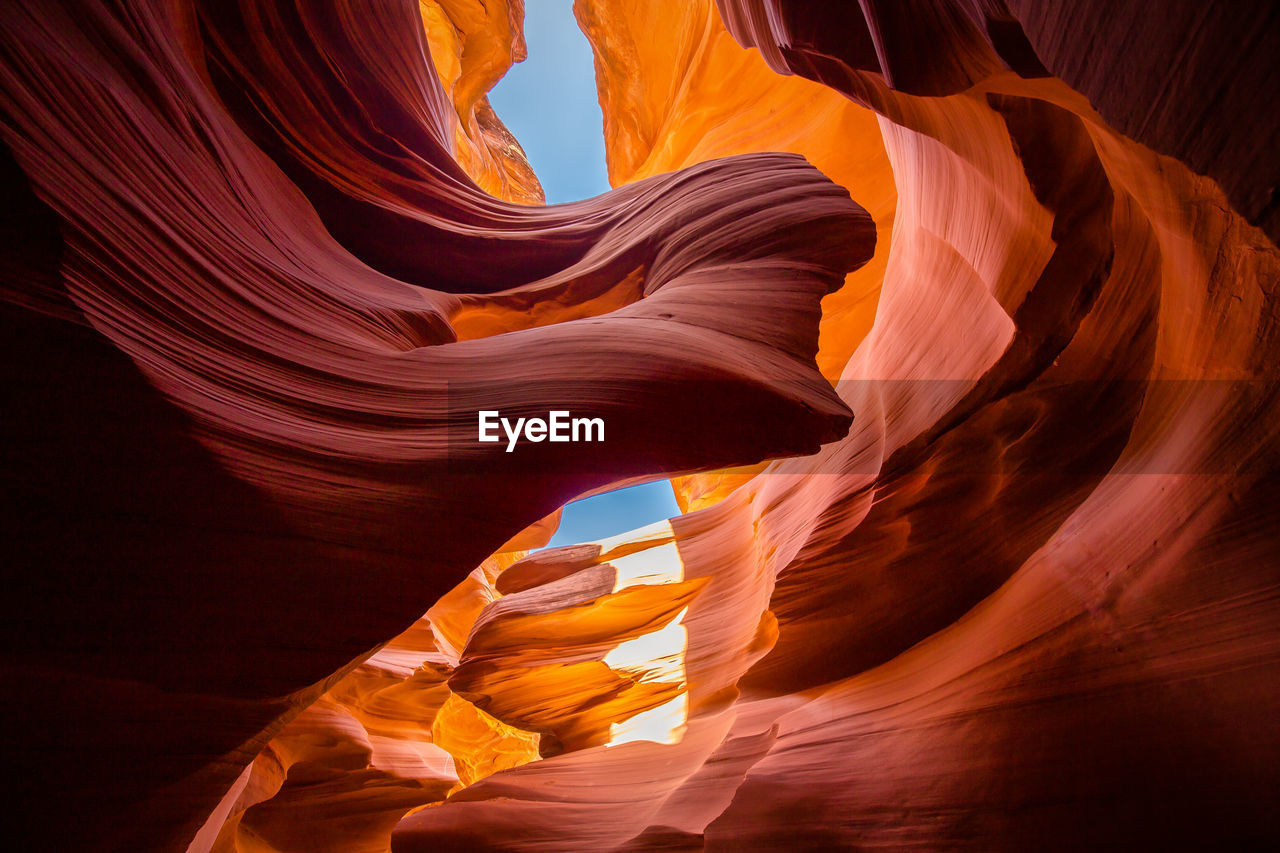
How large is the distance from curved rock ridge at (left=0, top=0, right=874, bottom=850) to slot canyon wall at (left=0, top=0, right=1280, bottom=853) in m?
0.01

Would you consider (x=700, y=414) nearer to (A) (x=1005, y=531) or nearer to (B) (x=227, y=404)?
(B) (x=227, y=404)

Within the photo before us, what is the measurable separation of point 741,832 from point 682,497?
8063 millimetres

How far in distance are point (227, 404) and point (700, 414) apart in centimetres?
143

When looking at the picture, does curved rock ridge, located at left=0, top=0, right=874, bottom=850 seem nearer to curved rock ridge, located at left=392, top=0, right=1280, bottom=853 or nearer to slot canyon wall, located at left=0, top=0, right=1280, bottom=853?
slot canyon wall, located at left=0, top=0, right=1280, bottom=853

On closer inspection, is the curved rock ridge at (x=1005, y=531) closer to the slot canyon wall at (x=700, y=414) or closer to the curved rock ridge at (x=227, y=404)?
the slot canyon wall at (x=700, y=414)

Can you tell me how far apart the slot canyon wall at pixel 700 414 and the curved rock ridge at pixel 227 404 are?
0.04ft

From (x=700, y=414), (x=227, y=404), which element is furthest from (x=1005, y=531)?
(x=227, y=404)

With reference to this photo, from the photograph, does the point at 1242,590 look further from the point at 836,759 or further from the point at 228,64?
A: the point at 228,64

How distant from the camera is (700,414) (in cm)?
208

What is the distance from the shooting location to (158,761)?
4.92 feet

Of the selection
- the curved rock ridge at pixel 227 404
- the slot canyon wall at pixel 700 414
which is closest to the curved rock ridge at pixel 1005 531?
the slot canyon wall at pixel 700 414

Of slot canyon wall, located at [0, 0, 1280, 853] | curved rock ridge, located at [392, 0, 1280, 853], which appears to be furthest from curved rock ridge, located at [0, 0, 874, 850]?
curved rock ridge, located at [392, 0, 1280, 853]

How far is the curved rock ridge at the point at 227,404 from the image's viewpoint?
4.41 ft

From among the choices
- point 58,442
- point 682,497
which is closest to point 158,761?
point 58,442
